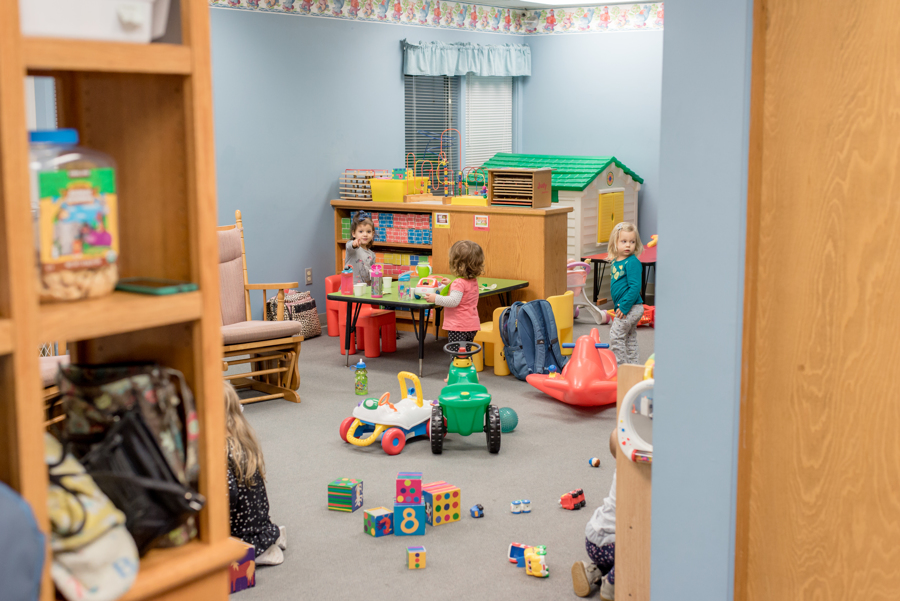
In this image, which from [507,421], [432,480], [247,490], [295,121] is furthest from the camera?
[295,121]

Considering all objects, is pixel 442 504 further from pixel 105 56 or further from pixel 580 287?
pixel 580 287

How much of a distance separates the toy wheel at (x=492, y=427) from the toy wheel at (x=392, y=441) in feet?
1.51

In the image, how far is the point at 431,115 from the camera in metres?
9.61

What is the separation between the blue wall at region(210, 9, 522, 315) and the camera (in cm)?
727

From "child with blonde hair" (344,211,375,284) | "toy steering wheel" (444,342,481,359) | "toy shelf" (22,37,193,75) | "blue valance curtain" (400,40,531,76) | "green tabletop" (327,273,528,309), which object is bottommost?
"toy steering wheel" (444,342,481,359)

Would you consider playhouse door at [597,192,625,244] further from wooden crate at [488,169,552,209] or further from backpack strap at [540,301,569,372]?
backpack strap at [540,301,569,372]

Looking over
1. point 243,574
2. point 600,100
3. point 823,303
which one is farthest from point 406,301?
point 600,100

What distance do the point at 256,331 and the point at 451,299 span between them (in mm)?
1360

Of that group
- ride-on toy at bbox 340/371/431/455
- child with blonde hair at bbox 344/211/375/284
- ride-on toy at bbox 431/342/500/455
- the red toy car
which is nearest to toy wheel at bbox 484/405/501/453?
ride-on toy at bbox 431/342/500/455

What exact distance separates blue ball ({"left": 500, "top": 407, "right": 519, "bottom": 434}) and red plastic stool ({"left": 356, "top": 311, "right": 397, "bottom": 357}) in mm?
1935

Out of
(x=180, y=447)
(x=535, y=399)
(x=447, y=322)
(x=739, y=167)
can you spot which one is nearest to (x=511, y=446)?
(x=535, y=399)

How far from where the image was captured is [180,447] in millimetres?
1383

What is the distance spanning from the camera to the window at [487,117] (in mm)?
10156

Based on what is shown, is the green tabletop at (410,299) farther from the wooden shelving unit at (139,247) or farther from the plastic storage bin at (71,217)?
the plastic storage bin at (71,217)
